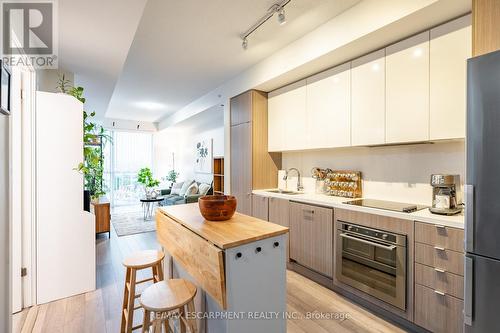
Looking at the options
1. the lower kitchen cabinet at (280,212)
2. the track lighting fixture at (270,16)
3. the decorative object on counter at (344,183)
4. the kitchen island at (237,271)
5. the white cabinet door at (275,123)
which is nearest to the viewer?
the kitchen island at (237,271)

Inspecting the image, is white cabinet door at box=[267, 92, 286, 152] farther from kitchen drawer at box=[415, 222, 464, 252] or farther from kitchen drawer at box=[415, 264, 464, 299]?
kitchen drawer at box=[415, 264, 464, 299]

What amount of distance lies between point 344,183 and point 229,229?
79.9 inches

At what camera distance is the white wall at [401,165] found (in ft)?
7.20

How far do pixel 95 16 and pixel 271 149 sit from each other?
2595 mm

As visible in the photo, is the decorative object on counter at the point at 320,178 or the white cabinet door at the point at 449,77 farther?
the decorative object on counter at the point at 320,178

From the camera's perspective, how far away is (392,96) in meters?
2.32

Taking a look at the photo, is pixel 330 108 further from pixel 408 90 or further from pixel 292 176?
pixel 292 176

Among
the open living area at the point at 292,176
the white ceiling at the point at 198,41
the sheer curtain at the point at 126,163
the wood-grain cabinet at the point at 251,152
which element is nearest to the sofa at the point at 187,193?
the wood-grain cabinet at the point at 251,152

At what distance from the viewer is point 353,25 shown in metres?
2.25

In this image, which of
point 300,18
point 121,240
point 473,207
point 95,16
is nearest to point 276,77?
point 300,18

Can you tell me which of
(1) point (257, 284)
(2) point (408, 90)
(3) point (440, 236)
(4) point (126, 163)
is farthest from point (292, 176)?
(4) point (126, 163)

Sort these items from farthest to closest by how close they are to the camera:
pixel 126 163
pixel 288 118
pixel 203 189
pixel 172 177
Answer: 1. pixel 126 163
2. pixel 172 177
3. pixel 203 189
4. pixel 288 118

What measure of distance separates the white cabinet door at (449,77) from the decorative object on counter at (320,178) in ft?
4.48

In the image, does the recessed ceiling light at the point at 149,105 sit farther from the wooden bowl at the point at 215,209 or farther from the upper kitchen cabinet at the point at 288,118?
the wooden bowl at the point at 215,209
